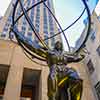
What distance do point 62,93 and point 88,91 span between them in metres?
9.81

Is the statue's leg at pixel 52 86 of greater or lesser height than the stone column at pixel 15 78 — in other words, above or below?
below

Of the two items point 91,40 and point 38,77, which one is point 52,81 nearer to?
point 38,77

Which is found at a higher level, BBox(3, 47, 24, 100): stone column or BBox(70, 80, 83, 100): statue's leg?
BBox(3, 47, 24, 100): stone column

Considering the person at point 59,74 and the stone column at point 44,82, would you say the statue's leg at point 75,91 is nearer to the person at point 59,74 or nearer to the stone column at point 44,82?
the person at point 59,74

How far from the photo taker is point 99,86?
543 inches

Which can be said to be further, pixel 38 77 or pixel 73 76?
pixel 38 77

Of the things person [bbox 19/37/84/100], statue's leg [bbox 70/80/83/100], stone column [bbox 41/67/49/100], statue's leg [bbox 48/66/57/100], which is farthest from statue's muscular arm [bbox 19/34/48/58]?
stone column [bbox 41/67/49/100]

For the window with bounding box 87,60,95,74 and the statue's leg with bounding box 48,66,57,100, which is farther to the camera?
the window with bounding box 87,60,95,74

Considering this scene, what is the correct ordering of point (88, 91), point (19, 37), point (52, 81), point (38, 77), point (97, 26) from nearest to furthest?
point (52, 81) → point (19, 37) → point (88, 91) → point (38, 77) → point (97, 26)

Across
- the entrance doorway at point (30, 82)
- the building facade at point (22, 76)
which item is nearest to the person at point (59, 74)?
the building facade at point (22, 76)

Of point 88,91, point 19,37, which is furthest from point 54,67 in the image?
point 88,91

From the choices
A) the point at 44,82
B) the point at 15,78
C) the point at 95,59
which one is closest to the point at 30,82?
the point at 44,82

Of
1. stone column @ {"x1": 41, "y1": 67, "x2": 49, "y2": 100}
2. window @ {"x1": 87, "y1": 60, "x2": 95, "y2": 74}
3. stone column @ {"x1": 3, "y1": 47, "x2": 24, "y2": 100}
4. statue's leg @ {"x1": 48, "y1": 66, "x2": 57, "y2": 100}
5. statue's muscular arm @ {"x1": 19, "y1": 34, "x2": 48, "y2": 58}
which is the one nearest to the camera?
statue's leg @ {"x1": 48, "y1": 66, "x2": 57, "y2": 100}

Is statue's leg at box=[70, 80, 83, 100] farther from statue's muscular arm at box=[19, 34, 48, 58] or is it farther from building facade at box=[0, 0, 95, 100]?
building facade at box=[0, 0, 95, 100]
